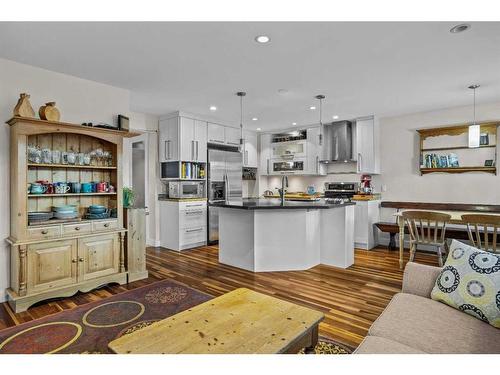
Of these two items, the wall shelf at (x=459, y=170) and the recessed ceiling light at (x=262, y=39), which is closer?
the recessed ceiling light at (x=262, y=39)

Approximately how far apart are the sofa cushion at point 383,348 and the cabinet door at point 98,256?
299 cm

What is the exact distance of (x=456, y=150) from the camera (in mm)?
5027

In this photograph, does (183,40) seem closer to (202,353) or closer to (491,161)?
(202,353)

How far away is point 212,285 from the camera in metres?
3.53

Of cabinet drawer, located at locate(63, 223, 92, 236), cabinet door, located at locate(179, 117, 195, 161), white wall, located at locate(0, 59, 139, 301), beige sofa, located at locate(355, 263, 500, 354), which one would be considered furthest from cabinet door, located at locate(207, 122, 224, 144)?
beige sofa, located at locate(355, 263, 500, 354)

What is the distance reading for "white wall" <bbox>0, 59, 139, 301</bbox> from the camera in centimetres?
306

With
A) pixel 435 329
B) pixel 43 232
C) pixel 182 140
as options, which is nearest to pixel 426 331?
pixel 435 329

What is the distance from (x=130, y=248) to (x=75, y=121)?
5.48ft

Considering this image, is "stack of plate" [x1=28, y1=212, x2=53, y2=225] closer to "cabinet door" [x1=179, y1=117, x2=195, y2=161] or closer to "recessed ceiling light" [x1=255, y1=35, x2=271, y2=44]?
"cabinet door" [x1=179, y1=117, x2=195, y2=161]

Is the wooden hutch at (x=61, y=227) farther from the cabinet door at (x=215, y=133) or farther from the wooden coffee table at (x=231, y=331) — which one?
the cabinet door at (x=215, y=133)

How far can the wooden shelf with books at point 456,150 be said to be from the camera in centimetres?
475

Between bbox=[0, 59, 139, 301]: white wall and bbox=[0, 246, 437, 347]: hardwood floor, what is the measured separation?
2.79ft

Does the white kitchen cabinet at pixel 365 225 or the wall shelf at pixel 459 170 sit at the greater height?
the wall shelf at pixel 459 170

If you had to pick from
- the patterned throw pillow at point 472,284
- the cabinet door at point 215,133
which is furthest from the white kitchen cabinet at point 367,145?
the patterned throw pillow at point 472,284
